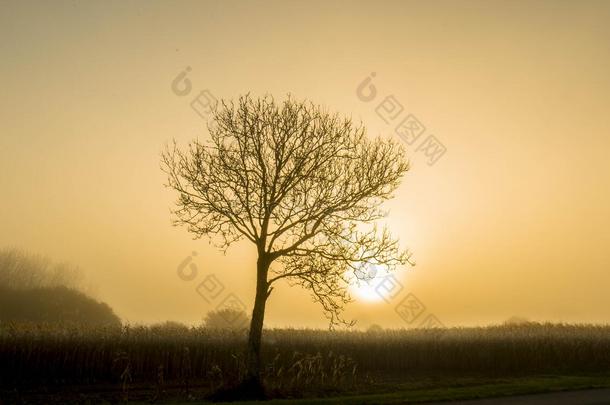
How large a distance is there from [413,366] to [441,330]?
867cm

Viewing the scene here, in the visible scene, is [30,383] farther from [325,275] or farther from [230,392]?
[325,275]

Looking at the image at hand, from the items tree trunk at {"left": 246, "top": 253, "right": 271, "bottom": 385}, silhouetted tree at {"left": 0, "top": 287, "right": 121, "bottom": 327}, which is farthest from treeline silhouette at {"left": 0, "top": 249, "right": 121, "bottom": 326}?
tree trunk at {"left": 246, "top": 253, "right": 271, "bottom": 385}

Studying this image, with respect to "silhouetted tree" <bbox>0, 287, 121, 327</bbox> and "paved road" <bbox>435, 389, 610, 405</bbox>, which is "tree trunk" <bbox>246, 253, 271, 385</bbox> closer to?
"paved road" <bbox>435, 389, 610, 405</bbox>

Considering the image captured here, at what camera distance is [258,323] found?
26.5 m

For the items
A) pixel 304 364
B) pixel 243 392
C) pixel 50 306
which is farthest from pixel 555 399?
pixel 50 306

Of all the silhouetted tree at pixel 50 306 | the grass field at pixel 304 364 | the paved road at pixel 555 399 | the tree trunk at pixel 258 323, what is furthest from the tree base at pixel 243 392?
the silhouetted tree at pixel 50 306

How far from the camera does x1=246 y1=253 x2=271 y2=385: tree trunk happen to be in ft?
83.1

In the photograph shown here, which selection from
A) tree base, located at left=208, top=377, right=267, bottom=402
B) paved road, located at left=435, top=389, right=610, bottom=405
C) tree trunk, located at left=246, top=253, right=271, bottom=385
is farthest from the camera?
tree trunk, located at left=246, top=253, right=271, bottom=385

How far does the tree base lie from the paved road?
8.05 meters

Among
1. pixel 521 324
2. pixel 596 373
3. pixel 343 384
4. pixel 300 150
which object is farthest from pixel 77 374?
pixel 521 324

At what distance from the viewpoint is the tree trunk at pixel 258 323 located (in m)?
25.3

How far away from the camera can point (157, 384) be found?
3050 cm

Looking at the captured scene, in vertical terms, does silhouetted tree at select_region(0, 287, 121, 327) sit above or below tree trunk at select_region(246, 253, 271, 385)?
above

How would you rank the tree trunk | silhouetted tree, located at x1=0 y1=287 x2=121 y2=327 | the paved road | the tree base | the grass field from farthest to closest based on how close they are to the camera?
silhouetted tree, located at x1=0 y1=287 x2=121 y2=327
the grass field
the tree trunk
the tree base
the paved road
